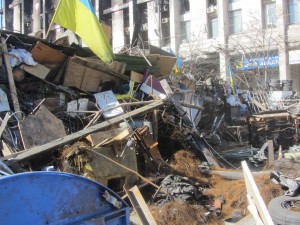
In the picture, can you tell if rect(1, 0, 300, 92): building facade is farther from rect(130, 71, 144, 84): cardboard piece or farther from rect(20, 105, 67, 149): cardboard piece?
rect(20, 105, 67, 149): cardboard piece

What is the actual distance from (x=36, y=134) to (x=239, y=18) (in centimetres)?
2760

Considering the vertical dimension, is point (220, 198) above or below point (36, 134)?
below

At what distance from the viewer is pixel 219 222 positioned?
17.5 ft

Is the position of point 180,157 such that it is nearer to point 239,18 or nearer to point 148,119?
point 148,119

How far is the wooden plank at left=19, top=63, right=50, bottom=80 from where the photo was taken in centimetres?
833

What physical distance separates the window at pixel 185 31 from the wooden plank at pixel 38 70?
26931mm

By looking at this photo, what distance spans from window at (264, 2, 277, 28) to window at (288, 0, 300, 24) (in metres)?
1.18

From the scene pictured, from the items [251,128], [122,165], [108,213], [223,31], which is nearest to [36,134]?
[122,165]

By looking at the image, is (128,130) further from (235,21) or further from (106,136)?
(235,21)

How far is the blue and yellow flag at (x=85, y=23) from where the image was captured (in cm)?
818

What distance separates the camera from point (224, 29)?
101 feet

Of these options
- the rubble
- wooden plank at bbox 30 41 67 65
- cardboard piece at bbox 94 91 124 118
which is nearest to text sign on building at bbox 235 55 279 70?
the rubble

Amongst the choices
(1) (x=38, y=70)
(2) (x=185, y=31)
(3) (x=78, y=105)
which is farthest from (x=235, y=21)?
(1) (x=38, y=70)

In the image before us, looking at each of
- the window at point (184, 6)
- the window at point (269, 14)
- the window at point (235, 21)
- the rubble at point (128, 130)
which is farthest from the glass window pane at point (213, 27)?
the rubble at point (128, 130)
